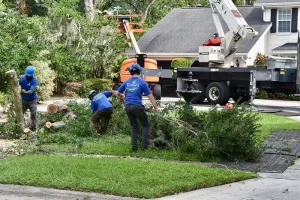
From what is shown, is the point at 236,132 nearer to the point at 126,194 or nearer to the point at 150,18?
the point at 126,194

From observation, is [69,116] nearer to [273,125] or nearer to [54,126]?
[54,126]

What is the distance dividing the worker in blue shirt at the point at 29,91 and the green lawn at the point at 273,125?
5.23m

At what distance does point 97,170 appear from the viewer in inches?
380

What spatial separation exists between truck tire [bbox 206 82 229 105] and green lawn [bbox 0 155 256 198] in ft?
47.4

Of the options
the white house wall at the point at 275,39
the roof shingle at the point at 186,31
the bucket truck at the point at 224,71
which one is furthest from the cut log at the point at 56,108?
the white house wall at the point at 275,39

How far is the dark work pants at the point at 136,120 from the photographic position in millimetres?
11688

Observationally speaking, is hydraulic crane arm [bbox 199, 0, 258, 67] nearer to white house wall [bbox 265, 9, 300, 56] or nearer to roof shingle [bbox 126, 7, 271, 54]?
roof shingle [bbox 126, 7, 271, 54]

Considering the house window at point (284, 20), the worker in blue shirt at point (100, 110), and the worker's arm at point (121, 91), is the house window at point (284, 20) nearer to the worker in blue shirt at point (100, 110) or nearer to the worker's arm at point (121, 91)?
the worker in blue shirt at point (100, 110)

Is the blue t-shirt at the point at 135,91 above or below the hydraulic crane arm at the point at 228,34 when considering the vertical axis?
below

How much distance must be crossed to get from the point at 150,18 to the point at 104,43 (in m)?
19.4

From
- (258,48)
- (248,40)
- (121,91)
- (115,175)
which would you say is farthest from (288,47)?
(115,175)

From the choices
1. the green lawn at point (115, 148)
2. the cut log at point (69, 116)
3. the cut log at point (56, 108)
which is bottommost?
the green lawn at point (115, 148)

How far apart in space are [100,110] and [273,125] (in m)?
5.08

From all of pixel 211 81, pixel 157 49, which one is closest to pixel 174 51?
pixel 157 49
